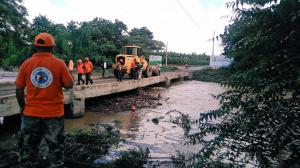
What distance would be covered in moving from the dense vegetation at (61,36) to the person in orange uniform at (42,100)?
27.3 meters

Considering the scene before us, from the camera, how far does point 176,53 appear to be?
296 ft

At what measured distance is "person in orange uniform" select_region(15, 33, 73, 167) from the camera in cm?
448

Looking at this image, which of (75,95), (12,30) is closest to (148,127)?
(75,95)

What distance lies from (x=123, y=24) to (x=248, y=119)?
45.1 metres

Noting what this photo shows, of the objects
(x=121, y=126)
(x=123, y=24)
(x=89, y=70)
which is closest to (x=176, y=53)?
(x=123, y=24)

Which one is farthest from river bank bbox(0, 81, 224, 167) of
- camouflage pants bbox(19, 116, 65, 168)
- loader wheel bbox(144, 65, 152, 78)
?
loader wheel bbox(144, 65, 152, 78)

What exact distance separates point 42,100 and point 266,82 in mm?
2597

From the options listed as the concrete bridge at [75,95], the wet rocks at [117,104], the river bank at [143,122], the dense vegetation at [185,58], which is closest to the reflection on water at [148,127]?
the river bank at [143,122]

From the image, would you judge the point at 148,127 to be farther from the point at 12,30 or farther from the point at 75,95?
the point at 12,30

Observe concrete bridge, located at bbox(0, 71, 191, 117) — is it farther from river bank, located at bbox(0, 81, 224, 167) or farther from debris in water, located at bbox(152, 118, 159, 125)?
debris in water, located at bbox(152, 118, 159, 125)

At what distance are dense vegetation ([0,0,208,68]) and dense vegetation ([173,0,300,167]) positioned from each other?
28.6 metres

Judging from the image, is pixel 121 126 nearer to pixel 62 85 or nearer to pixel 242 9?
pixel 62 85

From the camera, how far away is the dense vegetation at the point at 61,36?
31500 mm

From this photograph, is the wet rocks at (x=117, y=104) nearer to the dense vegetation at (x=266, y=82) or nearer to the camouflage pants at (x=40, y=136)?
the camouflage pants at (x=40, y=136)
